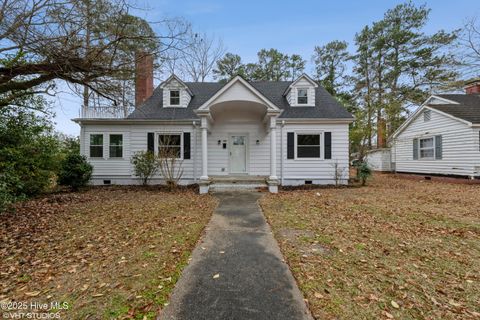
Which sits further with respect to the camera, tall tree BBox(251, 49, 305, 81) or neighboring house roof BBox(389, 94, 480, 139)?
tall tree BBox(251, 49, 305, 81)

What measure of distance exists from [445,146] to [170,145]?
51.2ft

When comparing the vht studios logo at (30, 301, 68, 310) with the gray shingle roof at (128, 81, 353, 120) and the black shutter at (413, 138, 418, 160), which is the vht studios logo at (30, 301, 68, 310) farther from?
the black shutter at (413, 138, 418, 160)

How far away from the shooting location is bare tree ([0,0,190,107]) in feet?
16.0

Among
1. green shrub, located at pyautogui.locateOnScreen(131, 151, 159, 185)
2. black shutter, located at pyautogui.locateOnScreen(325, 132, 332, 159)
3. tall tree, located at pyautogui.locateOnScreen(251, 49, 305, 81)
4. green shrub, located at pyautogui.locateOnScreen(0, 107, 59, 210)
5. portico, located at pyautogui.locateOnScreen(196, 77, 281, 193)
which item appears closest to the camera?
green shrub, located at pyautogui.locateOnScreen(0, 107, 59, 210)

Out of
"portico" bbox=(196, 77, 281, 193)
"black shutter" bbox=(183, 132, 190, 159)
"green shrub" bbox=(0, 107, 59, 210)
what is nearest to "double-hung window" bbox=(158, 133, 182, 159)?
"black shutter" bbox=(183, 132, 190, 159)

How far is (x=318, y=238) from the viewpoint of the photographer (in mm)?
4152

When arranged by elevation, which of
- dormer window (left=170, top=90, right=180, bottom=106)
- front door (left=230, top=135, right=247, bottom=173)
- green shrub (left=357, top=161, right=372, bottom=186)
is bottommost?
green shrub (left=357, top=161, right=372, bottom=186)

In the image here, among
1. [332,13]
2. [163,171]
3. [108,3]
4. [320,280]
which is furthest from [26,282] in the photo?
[332,13]

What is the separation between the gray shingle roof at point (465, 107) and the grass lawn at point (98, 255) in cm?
1460

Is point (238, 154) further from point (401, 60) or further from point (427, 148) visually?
point (401, 60)

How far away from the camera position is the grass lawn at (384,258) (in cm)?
227

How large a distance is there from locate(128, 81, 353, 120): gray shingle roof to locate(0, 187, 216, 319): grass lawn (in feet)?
19.7

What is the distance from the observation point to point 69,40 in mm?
5227

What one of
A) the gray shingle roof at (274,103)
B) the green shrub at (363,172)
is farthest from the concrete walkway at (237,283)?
the green shrub at (363,172)
